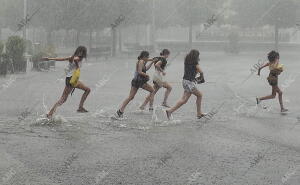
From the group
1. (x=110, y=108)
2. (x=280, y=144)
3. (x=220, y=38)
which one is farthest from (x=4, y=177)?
(x=220, y=38)

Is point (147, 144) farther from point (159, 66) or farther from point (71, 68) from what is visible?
point (159, 66)

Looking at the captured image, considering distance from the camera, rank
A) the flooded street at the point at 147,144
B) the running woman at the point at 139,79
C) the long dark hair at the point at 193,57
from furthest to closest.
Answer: the running woman at the point at 139,79 → the long dark hair at the point at 193,57 → the flooded street at the point at 147,144

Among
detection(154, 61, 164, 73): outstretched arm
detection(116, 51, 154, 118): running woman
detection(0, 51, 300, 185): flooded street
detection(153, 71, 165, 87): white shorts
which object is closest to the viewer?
detection(0, 51, 300, 185): flooded street

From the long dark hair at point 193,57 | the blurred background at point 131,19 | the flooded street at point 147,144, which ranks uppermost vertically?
the blurred background at point 131,19

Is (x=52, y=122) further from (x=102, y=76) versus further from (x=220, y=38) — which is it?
(x=220, y=38)

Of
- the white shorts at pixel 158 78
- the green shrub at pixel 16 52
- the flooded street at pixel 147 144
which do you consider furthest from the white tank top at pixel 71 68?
the green shrub at pixel 16 52

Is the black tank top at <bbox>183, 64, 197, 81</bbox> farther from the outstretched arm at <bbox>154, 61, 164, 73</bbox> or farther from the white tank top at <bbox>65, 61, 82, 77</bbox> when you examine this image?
the white tank top at <bbox>65, 61, 82, 77</bbox>

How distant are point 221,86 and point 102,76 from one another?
20.3 feet

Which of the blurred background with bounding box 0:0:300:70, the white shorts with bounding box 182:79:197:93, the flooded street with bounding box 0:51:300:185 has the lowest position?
the flooded street with bounding box 0:51:300:185

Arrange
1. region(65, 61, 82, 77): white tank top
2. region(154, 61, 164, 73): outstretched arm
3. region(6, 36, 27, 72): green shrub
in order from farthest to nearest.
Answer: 1. region(6, 36, 27, 72): green shrub
2. region(154, 61, 164, 73): outstretched arm
3. region(65, 61, 82, 77): white tank top

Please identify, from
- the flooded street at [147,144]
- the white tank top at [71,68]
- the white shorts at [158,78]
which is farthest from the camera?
the white shorts at [158,78]

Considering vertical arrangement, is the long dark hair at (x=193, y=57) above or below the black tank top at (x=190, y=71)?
above

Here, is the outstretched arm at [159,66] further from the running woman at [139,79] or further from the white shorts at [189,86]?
the white shorts at [189,86]

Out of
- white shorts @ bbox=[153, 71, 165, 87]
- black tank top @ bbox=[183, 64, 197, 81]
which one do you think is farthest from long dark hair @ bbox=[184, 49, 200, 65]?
white shorts @ bbox=[153, 71, 165, 87]
